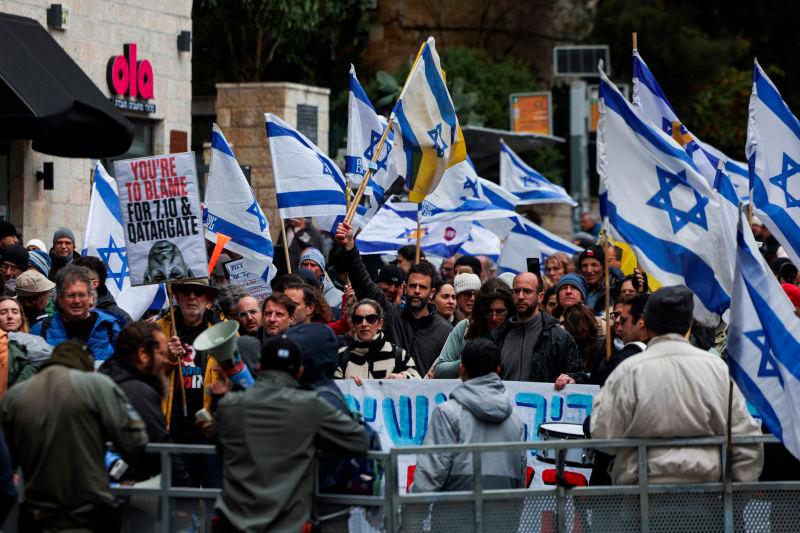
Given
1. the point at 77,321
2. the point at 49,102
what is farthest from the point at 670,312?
the point at 49,102

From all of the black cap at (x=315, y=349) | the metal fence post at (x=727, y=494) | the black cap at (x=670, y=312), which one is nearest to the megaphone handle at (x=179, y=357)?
the black cap at (x=315, y=349)

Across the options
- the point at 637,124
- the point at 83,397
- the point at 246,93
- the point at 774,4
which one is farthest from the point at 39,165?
the point at 774,4

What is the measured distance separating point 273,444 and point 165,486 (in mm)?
821

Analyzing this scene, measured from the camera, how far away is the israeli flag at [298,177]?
12562mm

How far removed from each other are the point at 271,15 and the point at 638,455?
2292cm

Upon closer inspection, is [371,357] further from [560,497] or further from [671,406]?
[671,406]

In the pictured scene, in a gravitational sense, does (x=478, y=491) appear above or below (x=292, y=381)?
below

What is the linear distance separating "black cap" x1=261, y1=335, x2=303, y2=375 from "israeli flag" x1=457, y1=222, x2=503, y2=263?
10.7 metres

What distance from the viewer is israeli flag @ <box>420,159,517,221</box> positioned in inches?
552

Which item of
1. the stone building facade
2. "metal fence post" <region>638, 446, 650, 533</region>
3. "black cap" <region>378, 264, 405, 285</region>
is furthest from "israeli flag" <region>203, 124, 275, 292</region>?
the stone building facade

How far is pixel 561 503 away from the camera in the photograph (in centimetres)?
729

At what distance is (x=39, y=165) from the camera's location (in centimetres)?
1812

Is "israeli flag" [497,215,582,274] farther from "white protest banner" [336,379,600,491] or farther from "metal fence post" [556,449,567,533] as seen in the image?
"metal fence post" [556,449,567,533]

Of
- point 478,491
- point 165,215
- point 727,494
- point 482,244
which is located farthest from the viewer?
point 482,244
